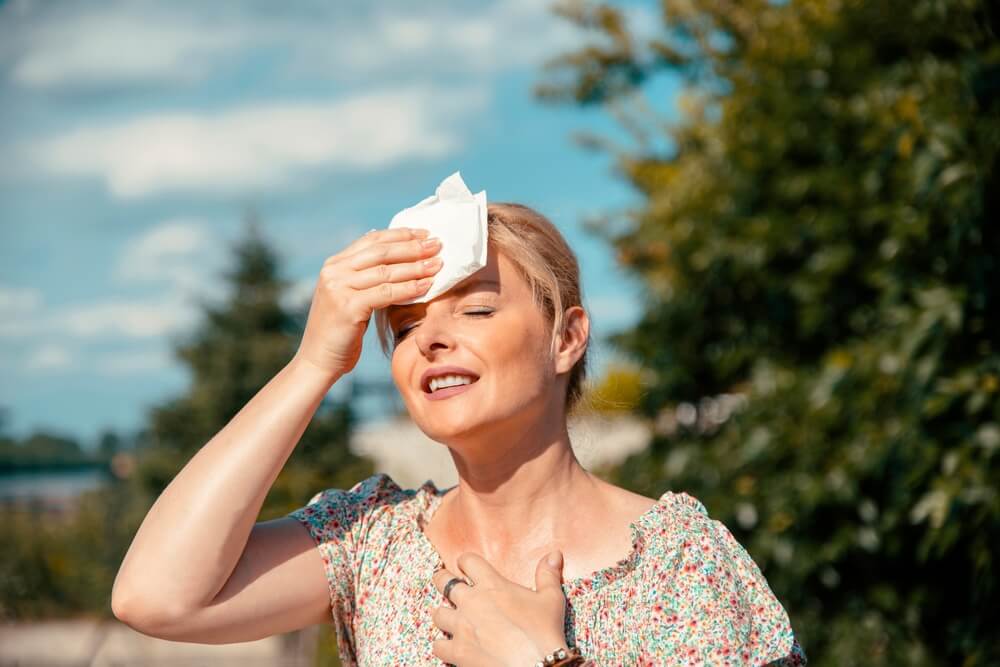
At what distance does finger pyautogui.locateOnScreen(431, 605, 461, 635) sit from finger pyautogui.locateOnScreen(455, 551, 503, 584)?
6 centimetres

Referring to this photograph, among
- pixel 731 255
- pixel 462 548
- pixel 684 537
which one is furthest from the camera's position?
pixel 731 255

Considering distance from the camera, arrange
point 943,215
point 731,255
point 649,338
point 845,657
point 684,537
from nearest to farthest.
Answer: point 684,537 < point 943,215 < point 845,657 < point 731,255 < point 649,338

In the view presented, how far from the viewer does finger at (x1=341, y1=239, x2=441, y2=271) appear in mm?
1661

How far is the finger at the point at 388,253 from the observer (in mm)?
1661

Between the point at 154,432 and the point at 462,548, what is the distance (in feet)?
32.3

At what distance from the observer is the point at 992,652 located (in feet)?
9.16

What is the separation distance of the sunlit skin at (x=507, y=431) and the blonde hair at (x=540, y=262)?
0.02m

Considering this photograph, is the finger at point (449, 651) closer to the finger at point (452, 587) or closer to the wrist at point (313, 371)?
the finger at point (452, 587)

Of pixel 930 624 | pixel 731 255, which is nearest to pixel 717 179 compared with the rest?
pixel 731 255

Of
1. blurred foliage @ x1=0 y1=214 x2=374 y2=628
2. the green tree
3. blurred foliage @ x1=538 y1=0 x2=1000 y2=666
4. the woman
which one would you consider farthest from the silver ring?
the green tree

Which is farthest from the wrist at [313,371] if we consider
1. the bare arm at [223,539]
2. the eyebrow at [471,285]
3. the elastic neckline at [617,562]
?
the elastic neckline at [617,562]

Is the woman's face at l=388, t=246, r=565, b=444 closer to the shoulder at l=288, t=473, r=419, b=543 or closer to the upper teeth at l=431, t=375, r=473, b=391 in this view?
the upper teeth at l=431, t=375, r=473, b=391

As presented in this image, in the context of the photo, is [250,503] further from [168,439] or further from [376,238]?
[168,439]

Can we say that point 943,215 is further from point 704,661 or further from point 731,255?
point 704,661
